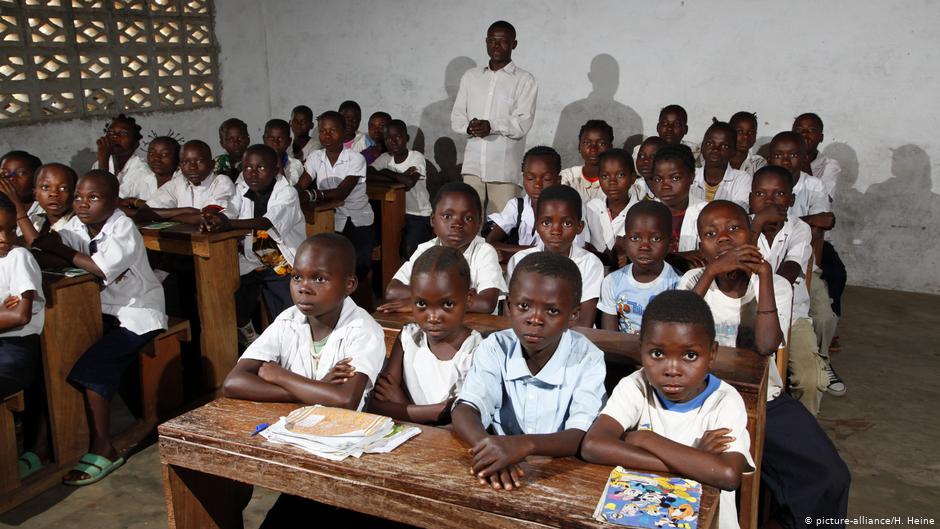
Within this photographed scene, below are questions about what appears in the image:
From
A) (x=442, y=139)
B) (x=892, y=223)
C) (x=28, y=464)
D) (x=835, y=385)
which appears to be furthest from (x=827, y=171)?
(x=28, y=464)

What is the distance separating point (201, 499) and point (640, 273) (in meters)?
1.72

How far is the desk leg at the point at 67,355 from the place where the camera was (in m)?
3.18

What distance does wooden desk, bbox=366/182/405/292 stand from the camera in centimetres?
548

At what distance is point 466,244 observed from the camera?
124 inches

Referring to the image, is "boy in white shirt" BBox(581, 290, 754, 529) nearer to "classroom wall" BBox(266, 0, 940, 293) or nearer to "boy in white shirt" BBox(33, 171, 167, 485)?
"boy in white shirt" BBox(33, 171, 167, 485)

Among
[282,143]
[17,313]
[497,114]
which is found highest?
[497,114]

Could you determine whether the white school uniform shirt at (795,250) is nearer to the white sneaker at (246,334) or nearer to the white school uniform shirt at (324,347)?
the white school uniform shirt at (324,347)

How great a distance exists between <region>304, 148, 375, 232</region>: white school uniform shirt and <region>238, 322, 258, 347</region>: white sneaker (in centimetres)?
98

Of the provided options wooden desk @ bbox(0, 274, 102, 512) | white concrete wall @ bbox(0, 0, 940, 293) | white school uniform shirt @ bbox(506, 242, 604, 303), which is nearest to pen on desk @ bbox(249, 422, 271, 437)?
white school uniform shirt @ bbox(506, 242, 604, 303)

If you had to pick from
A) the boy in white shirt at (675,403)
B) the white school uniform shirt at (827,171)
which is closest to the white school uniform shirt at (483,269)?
the boy in white shirt at (675,403)

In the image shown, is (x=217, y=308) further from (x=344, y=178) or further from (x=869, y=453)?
(x=869, y=453)

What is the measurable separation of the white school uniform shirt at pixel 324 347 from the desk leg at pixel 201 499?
353 millimetres

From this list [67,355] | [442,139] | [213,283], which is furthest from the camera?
[442,139]

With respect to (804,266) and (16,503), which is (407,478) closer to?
(16,503)
